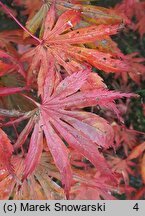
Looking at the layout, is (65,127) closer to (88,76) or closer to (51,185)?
(88,76)

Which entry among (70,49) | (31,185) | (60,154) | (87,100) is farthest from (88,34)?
(31,185)

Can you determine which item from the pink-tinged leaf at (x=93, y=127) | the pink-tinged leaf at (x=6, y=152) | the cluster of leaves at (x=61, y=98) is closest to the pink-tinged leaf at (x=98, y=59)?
the cluster of leaves at (x=61, y=98)

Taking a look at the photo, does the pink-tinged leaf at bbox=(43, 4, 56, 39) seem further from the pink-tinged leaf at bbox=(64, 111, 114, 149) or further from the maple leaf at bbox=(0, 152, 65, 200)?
the maple leaf at bbox=(0, 152, 65, 200)

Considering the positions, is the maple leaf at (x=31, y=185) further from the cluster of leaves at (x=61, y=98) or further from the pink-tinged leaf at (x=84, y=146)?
the pink-tinged leaf at (x=84, y=146)

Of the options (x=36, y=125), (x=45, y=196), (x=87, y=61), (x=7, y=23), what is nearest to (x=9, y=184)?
(x=45, y=196)

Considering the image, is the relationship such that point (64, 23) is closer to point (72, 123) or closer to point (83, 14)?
point (83, 14)

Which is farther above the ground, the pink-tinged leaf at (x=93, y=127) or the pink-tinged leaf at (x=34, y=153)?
Answer: the pink-tinged leaf at (x=93, y=127)
